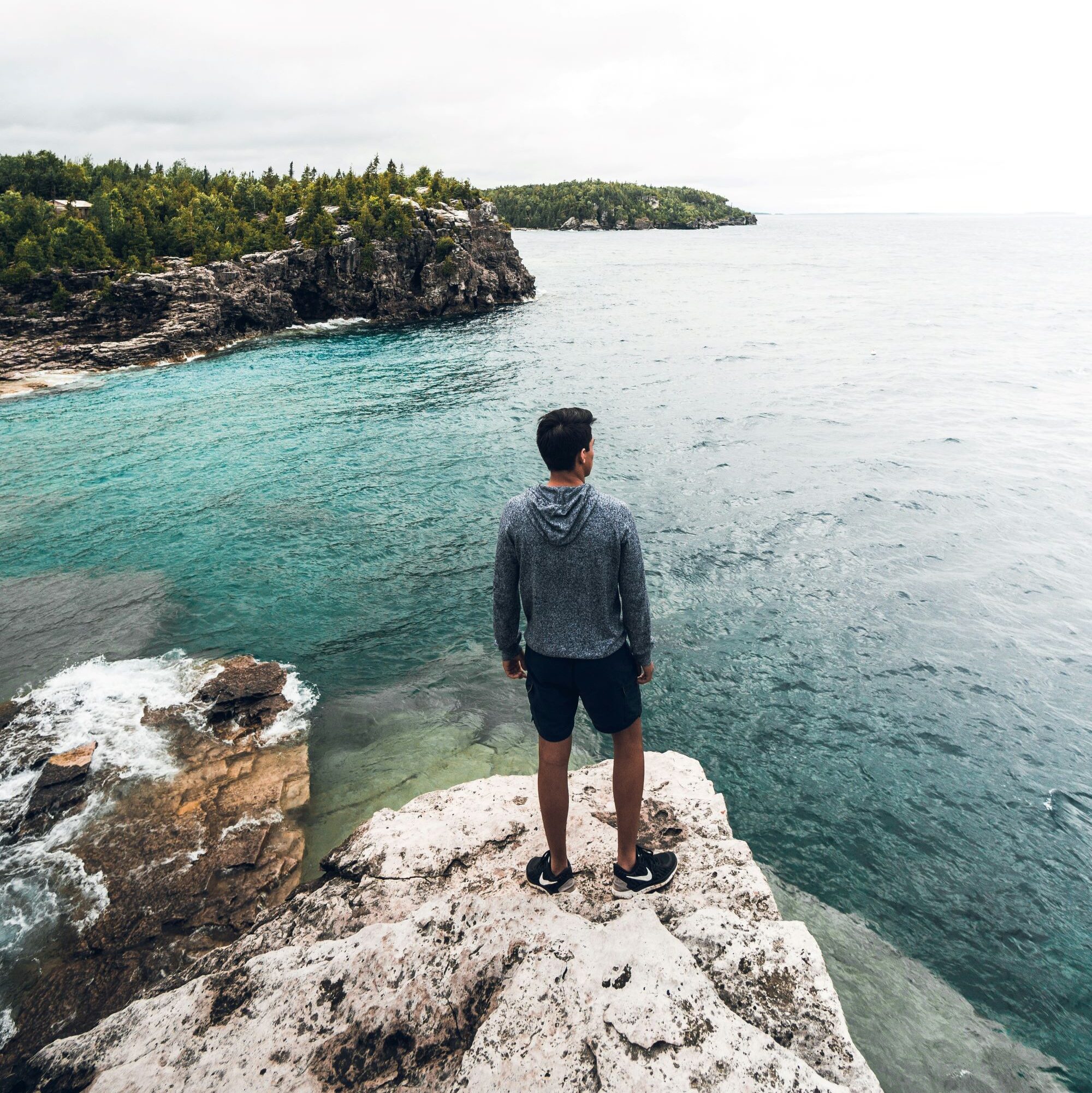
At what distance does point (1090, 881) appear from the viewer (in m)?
6.32

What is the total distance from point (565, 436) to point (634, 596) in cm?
111

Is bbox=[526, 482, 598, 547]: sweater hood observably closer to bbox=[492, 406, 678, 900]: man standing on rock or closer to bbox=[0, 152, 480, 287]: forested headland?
bbox=[492, 406, 678, 900]: man standing on rock

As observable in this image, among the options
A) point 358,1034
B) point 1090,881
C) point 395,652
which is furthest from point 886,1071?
point 395,652

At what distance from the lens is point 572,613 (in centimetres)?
395

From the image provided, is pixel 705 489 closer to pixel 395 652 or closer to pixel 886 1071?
pixel 395 652

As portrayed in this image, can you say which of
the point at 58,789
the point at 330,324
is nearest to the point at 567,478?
the point at 58,789

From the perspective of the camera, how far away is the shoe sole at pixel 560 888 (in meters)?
4.46

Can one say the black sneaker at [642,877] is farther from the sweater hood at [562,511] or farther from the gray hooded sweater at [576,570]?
the sweater hood at [562,511]

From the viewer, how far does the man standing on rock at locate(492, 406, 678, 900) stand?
3850 mm

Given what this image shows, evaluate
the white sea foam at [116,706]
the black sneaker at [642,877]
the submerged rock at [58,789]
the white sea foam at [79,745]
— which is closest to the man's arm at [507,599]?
the black sneaker at [642,877]

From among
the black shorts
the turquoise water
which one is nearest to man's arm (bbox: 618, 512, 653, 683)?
the black shorts

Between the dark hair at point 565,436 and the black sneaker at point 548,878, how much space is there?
291 centimetres

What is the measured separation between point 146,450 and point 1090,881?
25481 mm

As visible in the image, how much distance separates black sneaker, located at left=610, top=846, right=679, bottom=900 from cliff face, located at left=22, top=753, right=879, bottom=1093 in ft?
0.27
